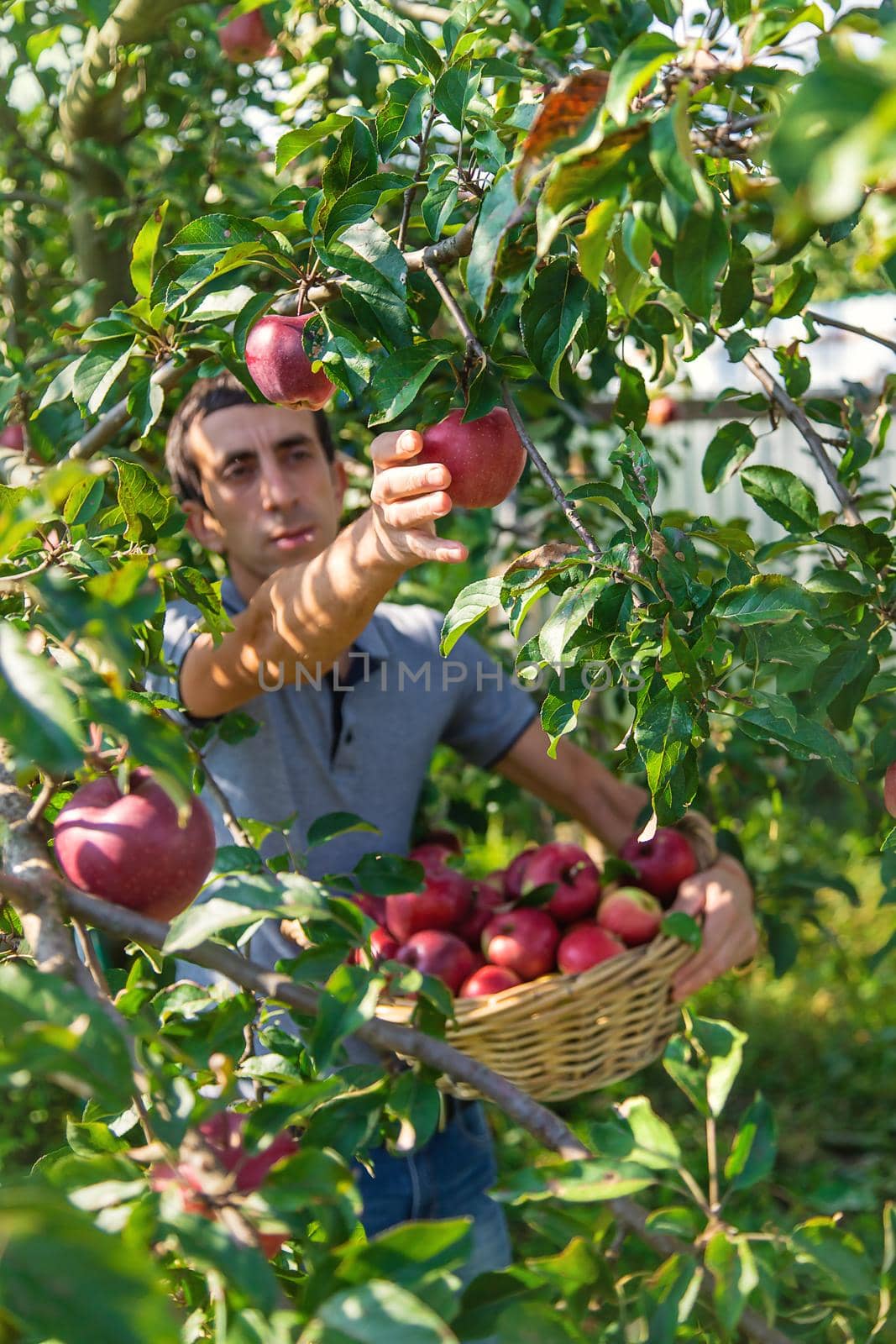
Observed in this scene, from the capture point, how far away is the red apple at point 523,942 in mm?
1693

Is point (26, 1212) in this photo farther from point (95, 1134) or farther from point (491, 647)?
point (491, 647)

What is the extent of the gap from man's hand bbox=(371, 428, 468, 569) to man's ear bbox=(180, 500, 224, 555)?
0.77 m

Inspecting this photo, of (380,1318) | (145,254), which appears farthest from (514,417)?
(380,1318)

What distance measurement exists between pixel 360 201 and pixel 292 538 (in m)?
0.85

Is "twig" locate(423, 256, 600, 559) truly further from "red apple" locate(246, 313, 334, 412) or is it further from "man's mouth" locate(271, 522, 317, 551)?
"man's mouth" locate(271, 522, 317, 551)

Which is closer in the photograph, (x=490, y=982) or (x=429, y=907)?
(x=490, y=982)

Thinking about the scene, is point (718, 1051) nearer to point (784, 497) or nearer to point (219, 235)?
point (784, 497)

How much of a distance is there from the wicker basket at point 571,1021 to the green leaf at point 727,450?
59 cm

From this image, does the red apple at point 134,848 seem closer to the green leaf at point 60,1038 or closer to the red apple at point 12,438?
the green leaf at point 60,1038

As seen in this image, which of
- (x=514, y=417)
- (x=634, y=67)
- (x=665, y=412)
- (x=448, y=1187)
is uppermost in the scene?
(x=634, y=67)

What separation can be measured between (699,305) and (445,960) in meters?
1.22

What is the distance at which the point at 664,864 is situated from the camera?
70.3 inches

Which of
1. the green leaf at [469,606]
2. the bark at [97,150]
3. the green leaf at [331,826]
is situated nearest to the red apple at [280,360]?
the green leaf at [469,606]

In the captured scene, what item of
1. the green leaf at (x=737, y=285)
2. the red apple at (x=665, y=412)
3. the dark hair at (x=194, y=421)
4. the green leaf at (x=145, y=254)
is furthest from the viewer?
the red apple at (x=665, y=412)
